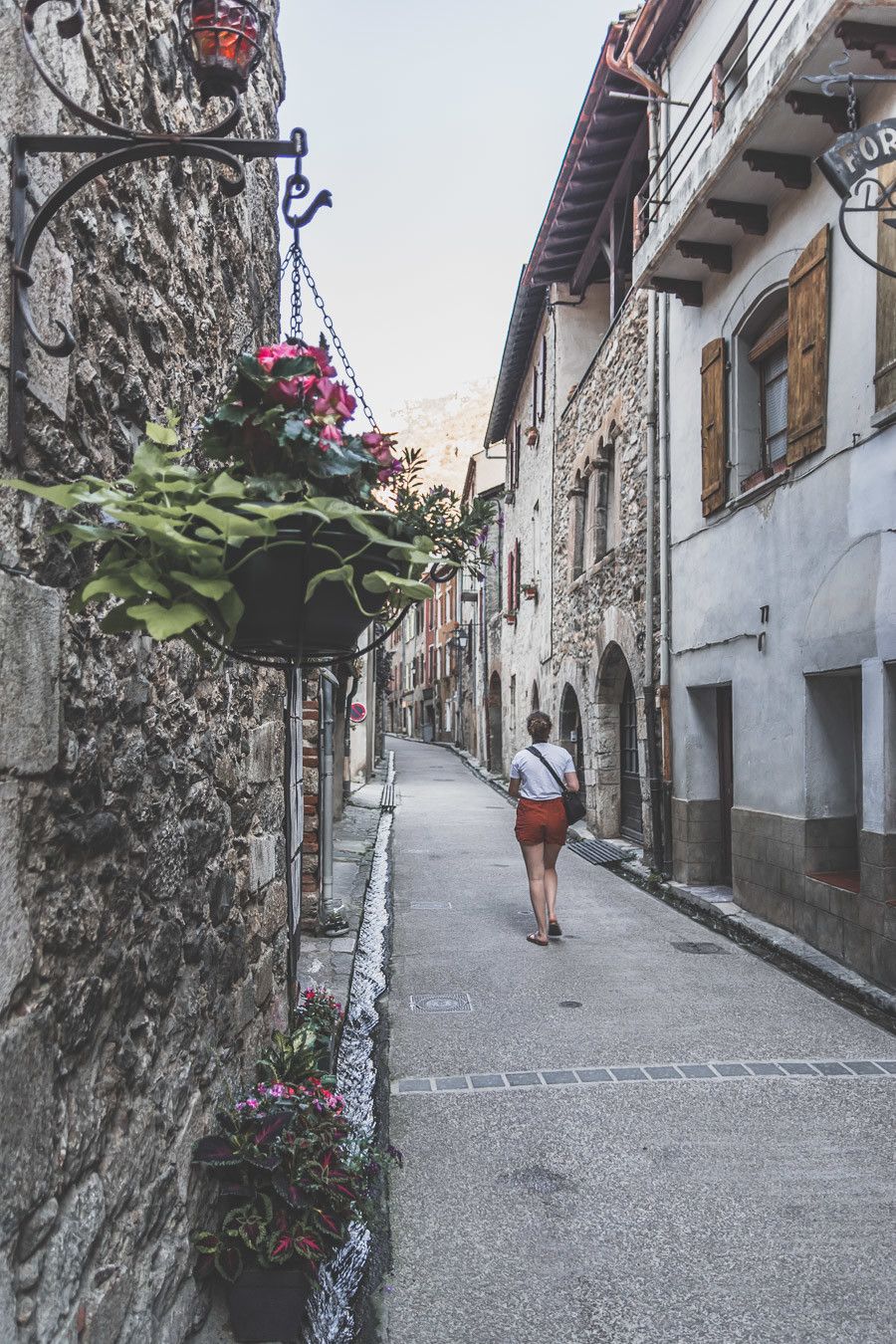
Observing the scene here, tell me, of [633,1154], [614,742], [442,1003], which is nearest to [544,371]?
[614,742]

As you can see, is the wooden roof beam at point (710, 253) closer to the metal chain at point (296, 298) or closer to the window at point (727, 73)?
the window at point (727, 73)

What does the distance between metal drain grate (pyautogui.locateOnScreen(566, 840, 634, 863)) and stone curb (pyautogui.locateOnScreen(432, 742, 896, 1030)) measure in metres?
0.53

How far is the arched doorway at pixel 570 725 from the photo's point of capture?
15.1 metres

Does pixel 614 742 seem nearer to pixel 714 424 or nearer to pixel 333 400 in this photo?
pixel 714 424

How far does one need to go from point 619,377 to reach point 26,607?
1157 centimetres

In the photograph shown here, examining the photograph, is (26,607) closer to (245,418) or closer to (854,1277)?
(245,418)

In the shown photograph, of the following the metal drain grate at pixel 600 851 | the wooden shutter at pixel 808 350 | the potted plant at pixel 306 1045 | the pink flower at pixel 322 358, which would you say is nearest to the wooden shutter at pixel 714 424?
the wooden shutter at pixel 808 350

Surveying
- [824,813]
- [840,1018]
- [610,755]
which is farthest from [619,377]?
[840,1018]

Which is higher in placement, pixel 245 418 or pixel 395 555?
pixel 245 418

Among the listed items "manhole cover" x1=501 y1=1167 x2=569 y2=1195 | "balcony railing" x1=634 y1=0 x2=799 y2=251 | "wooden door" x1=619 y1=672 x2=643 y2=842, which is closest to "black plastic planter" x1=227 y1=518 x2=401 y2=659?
"manhole cover" x1=501 y1=1167 x2=569 y2=1195

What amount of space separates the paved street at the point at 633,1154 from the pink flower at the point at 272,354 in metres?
2.41

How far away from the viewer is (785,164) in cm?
725

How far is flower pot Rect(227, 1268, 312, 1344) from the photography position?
8.41 ft

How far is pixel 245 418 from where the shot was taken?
204cm
